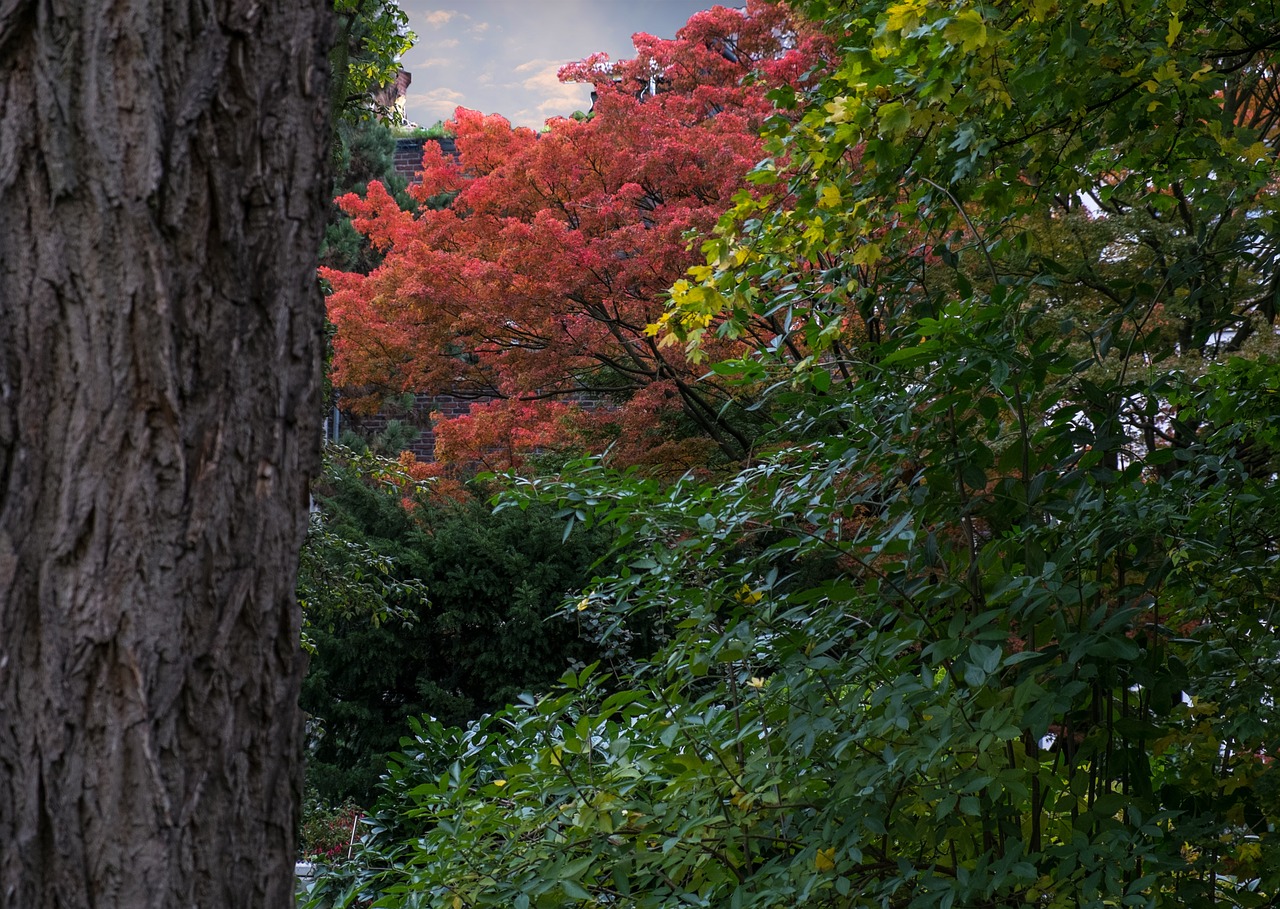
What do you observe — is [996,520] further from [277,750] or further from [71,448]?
[71,448]

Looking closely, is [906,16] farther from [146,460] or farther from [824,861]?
[146,460]

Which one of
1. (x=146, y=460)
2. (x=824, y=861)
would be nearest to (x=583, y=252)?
(x=824, y=861)

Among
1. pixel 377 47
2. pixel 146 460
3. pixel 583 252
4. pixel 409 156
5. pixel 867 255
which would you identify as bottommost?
pixel 146 460

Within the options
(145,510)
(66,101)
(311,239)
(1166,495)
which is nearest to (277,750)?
(145,510)

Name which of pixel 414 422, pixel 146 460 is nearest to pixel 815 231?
pixel 146 460

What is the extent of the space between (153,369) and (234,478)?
143mm

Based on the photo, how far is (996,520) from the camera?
6.97 ft

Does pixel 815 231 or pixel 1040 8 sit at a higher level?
pixel 1040 8

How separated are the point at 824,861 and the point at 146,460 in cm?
129

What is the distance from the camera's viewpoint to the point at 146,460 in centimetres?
115

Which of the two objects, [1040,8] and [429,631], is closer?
[1040,8]

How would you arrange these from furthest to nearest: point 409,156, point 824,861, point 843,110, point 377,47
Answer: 1. point 409,156
2. point 377,47
3. point 843,110
4. point 824,861

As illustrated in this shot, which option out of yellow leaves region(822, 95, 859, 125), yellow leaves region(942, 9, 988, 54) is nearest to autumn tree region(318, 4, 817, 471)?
yellow leaves region(822, 95, 859, 125)

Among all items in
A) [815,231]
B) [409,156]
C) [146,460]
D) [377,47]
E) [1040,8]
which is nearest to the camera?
[146,460]
